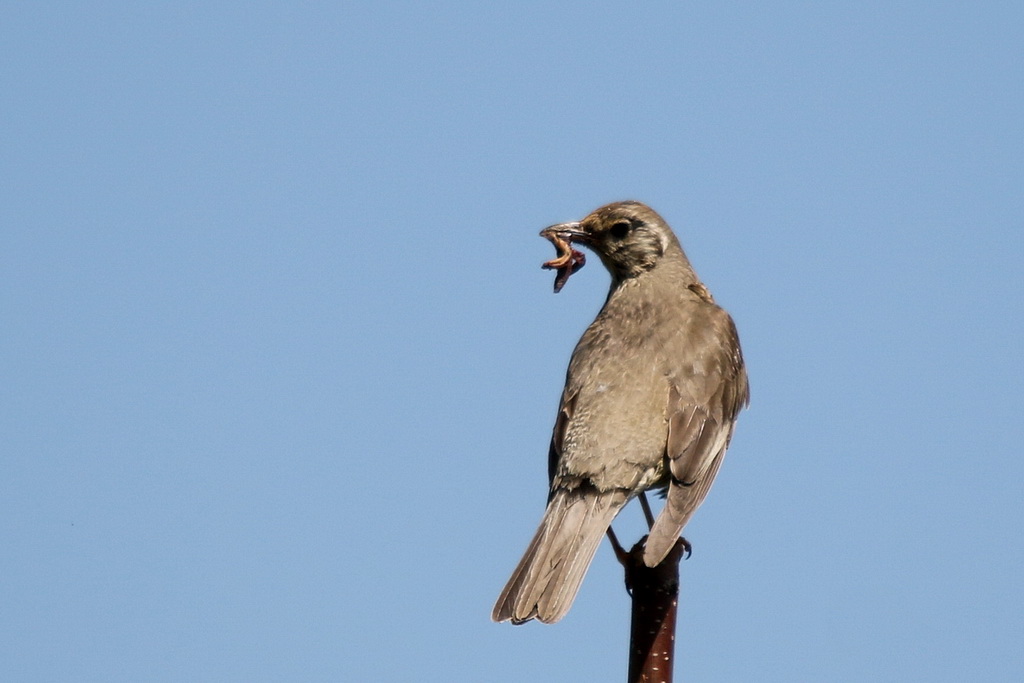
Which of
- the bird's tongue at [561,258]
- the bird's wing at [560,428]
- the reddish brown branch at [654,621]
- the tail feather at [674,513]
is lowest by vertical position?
the reddish brown branch at [654,621]

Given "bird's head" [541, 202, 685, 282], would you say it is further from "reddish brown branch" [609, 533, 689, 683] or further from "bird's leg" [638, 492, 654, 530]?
"reddish brown branch" [609, 533, 689, 683]

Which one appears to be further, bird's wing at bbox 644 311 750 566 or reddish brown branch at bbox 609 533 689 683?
bird's wing at bbox 644 311 750 566

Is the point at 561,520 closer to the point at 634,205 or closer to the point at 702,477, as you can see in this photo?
the point at 702,477

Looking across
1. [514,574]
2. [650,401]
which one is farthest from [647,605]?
[650,401]

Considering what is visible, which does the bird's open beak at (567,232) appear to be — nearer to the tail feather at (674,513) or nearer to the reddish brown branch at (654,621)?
the tail feather at (674,513)

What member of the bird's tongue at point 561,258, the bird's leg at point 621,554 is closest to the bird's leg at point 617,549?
the bird's leg at point 621,554

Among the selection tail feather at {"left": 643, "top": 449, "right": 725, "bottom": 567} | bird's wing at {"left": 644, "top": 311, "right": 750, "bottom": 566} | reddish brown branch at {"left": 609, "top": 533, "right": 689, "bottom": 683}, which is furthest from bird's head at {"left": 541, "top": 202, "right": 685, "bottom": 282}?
reddish brown branch at {"left": 609, "top": 533, "right": 689, "bottom": 683}
